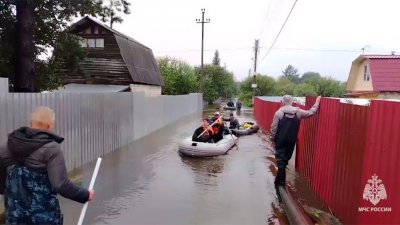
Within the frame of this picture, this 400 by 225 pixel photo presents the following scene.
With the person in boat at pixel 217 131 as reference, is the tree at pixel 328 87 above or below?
above

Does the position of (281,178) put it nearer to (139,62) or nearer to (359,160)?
(359,160)

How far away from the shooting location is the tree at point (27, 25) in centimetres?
1324

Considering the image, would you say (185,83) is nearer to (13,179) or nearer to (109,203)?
(109,203)

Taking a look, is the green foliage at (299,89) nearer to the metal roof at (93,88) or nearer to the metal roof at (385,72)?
the metal roof at (385,72)

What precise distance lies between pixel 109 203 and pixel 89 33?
837 inches

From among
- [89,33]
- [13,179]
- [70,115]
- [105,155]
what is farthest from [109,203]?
[89,33]

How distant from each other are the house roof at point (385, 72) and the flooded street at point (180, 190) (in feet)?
69.1

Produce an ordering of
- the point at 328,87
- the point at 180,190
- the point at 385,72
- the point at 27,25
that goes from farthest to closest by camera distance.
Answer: the point at 328,87
the point at 385,72
the point at 27,25
the point at 180,190

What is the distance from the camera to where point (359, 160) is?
5.20 m

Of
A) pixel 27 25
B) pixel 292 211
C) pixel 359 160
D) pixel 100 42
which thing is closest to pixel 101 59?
pixel 100 42

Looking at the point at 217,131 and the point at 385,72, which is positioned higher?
the point at 385,72

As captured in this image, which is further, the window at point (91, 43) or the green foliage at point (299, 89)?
the green foliage at point (299, 89)

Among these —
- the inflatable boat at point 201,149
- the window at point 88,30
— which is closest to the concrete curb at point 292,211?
the inflatable boat at point 201,149

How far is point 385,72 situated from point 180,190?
28122 millimetres
